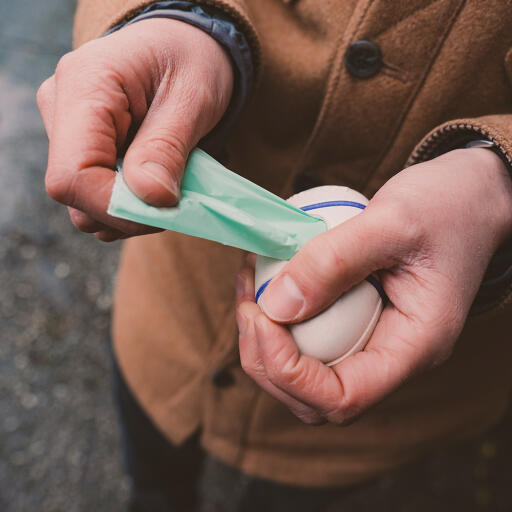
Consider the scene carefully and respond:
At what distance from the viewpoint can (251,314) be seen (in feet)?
Answer: 1.50

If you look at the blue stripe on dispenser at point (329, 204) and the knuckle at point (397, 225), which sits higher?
the knuckle at point (397, 225)

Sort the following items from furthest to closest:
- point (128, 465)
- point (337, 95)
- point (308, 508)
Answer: point (128, 465) → point (308, 508) → point (337, 95)

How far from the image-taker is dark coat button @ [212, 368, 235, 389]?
718 mm

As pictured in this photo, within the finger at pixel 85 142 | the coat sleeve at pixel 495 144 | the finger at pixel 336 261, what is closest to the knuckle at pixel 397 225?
the finger at pixel 336 261

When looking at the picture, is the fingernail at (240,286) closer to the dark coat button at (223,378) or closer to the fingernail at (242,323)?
the fingernail at (242,323)

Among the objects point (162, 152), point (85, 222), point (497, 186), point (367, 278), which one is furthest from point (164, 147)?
point (497, 186)

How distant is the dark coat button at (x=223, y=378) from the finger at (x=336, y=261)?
0.33 metres

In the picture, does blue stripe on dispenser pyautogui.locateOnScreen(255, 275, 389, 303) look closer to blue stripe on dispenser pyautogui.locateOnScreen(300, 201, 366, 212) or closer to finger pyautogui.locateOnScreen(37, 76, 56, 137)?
blue stripe on dispenser pyautogui.locateOnScreen(300, 201, 366, 212)

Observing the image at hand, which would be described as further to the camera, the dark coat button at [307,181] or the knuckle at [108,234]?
the dark coat button at [307,181]

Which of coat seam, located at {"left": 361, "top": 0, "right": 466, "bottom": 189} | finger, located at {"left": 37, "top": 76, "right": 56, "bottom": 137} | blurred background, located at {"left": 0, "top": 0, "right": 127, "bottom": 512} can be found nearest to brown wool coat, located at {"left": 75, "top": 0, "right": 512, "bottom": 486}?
coat seam, located at {"left": 361, "top": 0, "right": 466, "bottom": 189}

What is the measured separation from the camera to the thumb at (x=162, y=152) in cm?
38

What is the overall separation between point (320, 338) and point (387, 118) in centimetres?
29

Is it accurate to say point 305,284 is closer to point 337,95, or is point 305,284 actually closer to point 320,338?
point 320,338

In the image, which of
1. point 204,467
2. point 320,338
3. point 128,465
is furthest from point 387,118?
point 204,467
